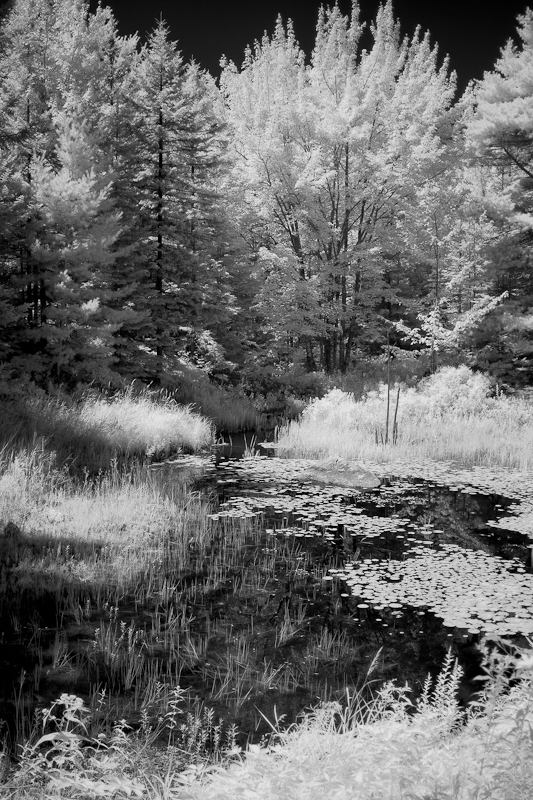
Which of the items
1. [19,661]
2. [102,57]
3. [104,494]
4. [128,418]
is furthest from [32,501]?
[102,57]

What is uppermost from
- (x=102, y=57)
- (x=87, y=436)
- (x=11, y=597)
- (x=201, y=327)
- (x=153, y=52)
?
(x=102, y=57)

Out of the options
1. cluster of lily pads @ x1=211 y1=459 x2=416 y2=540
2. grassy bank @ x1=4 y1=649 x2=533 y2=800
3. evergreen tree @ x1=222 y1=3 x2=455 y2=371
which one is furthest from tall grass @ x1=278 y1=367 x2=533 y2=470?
grassy bank @ x1=4 y1=649 x2=533 y2=800

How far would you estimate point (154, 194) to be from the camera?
16656mm

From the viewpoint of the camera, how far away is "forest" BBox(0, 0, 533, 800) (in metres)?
2.99

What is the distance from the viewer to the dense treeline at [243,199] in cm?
1439

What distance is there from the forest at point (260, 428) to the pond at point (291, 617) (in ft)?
0.10

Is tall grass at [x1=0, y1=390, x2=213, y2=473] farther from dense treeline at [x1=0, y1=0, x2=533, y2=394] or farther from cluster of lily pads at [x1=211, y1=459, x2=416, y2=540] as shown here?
dense treeline at [x1=0, y1=0, x2=533, y2=394]

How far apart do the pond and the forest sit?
0.03 m

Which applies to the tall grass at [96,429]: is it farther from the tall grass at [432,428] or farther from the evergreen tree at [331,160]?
the evergreen tree at [331,160]

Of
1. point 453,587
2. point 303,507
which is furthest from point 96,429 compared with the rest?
point 453,587

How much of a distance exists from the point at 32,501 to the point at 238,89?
22.6 metres

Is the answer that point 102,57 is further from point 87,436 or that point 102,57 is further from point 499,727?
point 499,727

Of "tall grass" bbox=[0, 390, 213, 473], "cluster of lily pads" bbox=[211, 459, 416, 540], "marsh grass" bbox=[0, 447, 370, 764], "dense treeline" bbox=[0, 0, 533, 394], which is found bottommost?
"marsh grass" bbox=[0, 447, 370, 764]

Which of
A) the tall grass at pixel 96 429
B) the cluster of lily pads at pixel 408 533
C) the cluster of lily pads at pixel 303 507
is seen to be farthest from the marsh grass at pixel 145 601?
the tall grass at pixel 96 429
